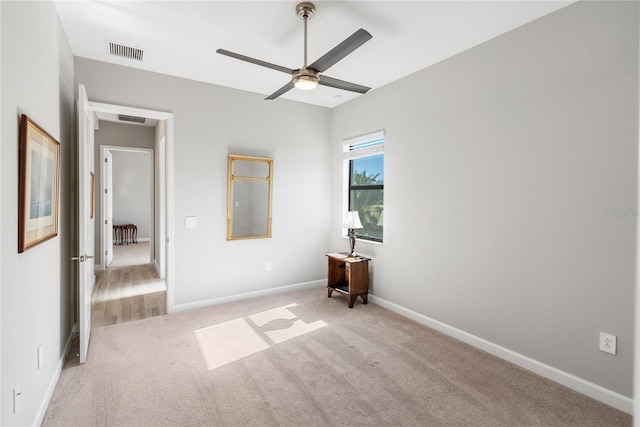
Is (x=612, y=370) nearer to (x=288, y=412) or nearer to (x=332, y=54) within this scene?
(x=288, y=412)

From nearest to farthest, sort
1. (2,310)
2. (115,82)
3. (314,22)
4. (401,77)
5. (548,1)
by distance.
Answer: (2,310)
(548,1)
(314,22)
(115,82)
(401,77)

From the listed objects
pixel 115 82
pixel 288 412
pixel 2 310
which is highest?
pixel 115 82

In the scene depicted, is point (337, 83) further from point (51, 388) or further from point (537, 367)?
point (51, 388)

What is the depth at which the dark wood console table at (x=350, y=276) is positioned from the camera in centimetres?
399

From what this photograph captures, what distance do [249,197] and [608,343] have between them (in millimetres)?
3708

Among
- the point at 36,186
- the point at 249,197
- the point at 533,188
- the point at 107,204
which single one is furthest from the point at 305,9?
the point at 107,204

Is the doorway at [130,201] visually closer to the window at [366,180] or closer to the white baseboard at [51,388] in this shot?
the white baseboard at [51,388]

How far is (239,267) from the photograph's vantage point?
167 inches

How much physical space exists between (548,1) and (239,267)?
3962 mm

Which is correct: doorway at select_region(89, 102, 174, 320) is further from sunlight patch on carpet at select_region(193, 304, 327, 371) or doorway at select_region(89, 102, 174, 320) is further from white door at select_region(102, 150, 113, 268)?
sunlight patch on carpet at select_region(193, 304, 327, 371)

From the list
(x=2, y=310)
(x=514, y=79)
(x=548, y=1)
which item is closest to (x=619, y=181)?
(x=514, y=79)

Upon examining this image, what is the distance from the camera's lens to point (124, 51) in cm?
311

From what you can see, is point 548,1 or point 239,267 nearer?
point 548,1

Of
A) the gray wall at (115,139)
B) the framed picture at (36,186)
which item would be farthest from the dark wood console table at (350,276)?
the gray wall at (115,139)
